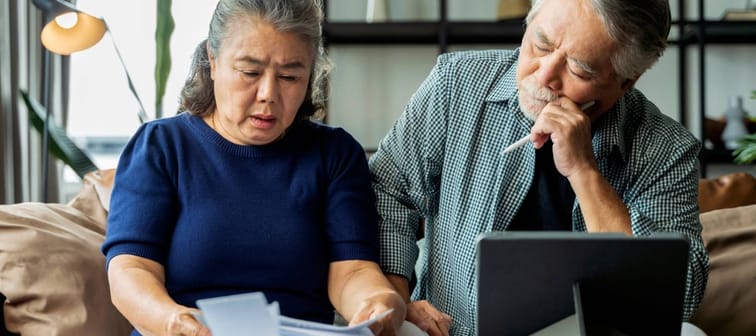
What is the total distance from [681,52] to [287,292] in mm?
2831

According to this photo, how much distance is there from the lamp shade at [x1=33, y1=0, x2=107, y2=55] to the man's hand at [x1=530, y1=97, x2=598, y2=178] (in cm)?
151

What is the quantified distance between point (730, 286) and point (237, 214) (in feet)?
3.56

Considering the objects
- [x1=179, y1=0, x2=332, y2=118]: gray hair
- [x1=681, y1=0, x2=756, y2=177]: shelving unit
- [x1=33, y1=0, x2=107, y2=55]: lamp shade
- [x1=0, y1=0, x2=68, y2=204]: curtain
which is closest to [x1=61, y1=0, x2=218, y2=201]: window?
[x1=0, y1=0, x2=68, y2=204]: curtain

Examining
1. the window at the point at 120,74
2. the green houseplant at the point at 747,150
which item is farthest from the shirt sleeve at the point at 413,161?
the window at the point at 120,74

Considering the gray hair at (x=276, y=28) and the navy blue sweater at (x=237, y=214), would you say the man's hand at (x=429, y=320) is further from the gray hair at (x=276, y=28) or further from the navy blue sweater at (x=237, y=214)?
the gray hair at (x=276, y=28)

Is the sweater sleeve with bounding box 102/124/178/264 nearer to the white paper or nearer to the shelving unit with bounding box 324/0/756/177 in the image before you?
the white paper

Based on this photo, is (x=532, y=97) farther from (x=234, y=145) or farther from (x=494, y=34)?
(x=494, y=34)

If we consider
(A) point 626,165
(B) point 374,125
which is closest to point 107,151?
(B) point 374,125

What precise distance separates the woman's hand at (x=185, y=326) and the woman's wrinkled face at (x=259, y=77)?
39cm

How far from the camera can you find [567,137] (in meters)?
1.59

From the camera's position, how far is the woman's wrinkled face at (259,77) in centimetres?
156

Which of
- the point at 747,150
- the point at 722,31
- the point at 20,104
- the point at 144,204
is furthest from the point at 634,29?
the point at 722,31

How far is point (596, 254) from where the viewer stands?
114 centimetres

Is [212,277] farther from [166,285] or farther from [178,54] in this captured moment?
[178,54]
